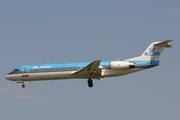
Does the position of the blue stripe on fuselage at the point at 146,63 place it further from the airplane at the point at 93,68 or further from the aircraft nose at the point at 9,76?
the aircraft nose at the point at 9,76

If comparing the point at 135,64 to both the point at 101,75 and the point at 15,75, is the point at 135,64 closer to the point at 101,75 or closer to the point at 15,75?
the point at 101,75

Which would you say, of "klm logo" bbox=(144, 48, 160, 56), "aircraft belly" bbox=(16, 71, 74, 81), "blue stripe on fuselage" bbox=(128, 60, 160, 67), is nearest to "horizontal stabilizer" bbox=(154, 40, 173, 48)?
"klm logo" bbox=(144, 48, 160, 56)

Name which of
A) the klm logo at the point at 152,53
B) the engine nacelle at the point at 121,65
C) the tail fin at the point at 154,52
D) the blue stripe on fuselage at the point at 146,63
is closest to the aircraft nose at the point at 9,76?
the engine nacelle at the point at 121,65

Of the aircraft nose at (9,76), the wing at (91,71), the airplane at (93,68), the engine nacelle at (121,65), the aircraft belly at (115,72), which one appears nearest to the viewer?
the wing at (91,71)

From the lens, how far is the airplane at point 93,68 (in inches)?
2980

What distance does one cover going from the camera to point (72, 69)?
7694cm

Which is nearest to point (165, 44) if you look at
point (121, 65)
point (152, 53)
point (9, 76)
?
point (152, 53)

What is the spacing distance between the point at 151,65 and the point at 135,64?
1742 millimetres

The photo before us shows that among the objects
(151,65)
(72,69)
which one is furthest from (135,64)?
(72,69)

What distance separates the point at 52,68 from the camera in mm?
77375

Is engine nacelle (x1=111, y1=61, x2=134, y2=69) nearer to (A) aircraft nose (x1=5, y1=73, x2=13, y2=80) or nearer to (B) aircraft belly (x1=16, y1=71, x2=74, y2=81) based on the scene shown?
(B) aircraft belly (x1=16, y1=71, x2=74, y2=81)

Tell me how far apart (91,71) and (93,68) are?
629mm

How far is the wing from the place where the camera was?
2936 inches

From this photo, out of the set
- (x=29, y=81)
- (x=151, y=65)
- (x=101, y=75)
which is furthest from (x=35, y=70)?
(x=151, y=65)
